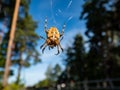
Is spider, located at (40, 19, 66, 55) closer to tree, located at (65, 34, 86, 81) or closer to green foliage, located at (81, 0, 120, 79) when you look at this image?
green foliage, located at (81, 0, 120, 79)

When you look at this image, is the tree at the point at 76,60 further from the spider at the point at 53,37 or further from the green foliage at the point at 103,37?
the spider at the point at 53,37

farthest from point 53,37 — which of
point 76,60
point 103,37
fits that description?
point 76,60

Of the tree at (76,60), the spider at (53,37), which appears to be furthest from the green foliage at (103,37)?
the spider at (53,37)

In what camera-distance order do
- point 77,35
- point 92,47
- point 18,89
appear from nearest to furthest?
point 18,89 → point 92,47 → point 77,35

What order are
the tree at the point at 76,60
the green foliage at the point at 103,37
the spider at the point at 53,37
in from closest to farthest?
the spider at the point at 53,37
the green foliage at the point at 103,37
the tree at the point at 76,60

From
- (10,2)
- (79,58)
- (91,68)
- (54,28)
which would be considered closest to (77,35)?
(79,58)

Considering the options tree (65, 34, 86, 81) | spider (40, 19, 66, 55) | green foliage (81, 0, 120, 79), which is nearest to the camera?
spider (40, 19, 66, 55)

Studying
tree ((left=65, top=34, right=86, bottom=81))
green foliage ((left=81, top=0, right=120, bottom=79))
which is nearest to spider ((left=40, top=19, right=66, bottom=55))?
green foliage ((left=81, top=0, right=120, bottom=79))

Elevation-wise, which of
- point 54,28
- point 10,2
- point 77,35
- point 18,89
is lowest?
point 54,28

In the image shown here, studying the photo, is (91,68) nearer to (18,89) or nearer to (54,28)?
(18,89)

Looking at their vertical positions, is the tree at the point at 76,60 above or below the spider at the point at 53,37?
above

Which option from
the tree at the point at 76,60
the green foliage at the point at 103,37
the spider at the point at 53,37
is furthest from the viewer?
the tree at the point at 76,60
